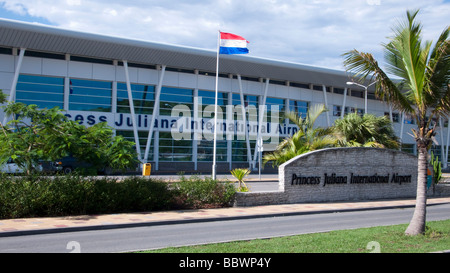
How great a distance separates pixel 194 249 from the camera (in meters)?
8.59

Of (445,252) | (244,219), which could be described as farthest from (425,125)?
(244,219)

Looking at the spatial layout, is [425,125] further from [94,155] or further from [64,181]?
[64,181]

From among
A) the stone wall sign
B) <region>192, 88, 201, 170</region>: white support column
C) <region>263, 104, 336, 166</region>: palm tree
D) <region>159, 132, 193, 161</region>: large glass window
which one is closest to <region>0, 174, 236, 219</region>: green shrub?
the stone wall sign

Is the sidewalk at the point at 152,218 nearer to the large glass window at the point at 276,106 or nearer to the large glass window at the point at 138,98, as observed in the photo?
the large glass window at the point at 138,98

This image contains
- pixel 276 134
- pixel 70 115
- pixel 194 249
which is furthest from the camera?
pixel 276 134

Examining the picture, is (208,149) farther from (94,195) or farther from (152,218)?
(152,218)

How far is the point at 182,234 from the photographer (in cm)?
1130

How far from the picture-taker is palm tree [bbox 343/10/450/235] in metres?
10.5

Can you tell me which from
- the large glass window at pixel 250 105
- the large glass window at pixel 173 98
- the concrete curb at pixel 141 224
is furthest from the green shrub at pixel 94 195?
the large glass window at pixel 250 105

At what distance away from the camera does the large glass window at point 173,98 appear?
40.4 m

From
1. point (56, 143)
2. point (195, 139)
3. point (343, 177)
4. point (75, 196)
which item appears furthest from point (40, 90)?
point (343, 177)

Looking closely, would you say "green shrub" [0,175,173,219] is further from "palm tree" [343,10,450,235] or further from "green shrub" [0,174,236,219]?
"palm tree" [343,10,450,235]
